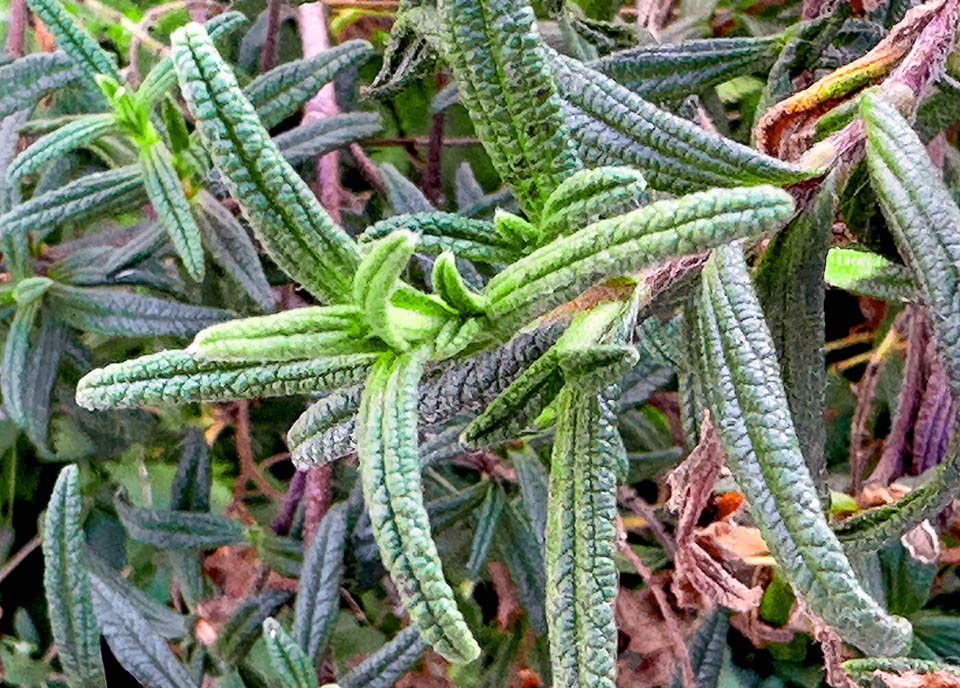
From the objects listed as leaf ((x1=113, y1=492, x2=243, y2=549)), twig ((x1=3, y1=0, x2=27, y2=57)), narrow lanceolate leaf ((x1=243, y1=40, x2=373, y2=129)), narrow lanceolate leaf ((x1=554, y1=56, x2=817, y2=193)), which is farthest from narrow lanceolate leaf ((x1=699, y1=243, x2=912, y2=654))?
twig ((x1=3, y1=0, x2=27, y2=57))

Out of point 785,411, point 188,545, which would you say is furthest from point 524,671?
point 785,411

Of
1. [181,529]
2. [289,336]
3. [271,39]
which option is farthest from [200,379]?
[271,39]

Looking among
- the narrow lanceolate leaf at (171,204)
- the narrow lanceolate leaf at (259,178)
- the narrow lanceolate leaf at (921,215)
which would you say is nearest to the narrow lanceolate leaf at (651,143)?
the narrow lanceolate leaf at (921,215)

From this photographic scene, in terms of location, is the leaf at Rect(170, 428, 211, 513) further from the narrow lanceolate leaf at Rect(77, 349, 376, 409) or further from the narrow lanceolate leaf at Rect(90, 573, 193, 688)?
the narrow lanceolate leaf at Rect(77, 349, 376, 409)

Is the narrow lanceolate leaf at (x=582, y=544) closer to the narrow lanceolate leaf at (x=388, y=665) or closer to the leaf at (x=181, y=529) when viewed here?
the narrow lanceolate leaf at (x=388, y=665)

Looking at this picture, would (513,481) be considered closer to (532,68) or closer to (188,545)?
(188,545)

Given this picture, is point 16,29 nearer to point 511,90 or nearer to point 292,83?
point 292,83
